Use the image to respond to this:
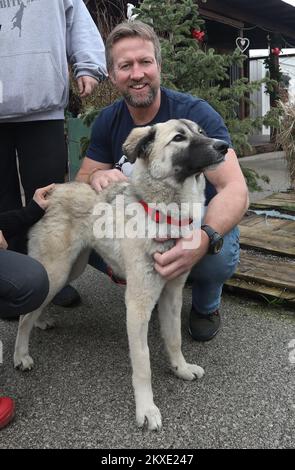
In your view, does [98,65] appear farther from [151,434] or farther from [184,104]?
[151,434]

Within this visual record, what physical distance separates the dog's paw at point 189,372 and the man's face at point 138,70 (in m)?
1.46

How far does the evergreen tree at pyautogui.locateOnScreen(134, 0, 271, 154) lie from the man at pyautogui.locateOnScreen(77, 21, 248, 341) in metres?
1.28

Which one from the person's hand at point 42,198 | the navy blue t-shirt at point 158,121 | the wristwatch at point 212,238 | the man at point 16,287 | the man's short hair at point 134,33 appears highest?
the man's short hair at point 134,33

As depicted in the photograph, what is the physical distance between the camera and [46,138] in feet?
9.25

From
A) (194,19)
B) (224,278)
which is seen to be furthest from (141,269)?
(194,19)

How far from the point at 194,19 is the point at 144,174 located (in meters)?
2.75

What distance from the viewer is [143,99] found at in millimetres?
2539

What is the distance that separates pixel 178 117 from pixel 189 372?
1.42m

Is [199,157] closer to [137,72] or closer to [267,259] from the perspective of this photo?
[137,72]

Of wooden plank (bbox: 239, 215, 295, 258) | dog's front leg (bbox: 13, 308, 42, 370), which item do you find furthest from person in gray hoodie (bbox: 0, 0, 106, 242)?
wooden plank (bbox: 239, 215, 295, 258)

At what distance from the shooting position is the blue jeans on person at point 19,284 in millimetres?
2006

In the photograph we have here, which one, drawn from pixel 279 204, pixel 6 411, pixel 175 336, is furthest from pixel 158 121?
pixel 279 204

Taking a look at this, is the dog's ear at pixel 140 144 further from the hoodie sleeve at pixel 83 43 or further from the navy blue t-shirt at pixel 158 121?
the hoodie sleeve at pixel 83 43

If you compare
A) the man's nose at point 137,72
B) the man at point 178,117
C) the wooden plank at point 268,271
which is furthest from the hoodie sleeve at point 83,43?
the wooden plank at point 268,271
